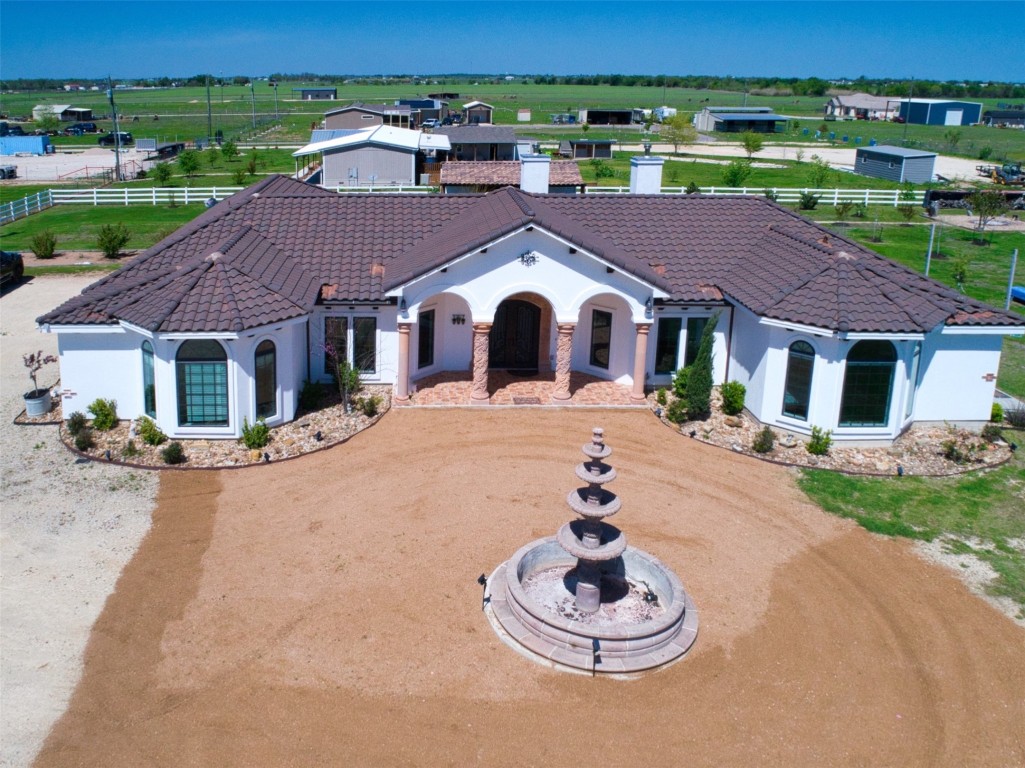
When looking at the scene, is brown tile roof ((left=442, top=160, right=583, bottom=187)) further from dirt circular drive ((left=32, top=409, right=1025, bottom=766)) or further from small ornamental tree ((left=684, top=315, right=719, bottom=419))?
dirt circular drive ((left=32, top=409, right=1025, bottom=766))

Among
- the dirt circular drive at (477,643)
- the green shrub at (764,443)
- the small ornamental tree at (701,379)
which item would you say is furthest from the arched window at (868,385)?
the small ornamental tree at (701,379)

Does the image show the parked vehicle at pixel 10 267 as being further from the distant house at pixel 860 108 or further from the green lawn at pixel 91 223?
the distant house at pixel 860 108

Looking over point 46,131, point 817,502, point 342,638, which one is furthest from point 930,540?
point 46,131

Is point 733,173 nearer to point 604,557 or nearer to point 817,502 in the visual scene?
point 817,502

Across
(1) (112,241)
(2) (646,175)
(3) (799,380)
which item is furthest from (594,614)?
(1) (112,241)

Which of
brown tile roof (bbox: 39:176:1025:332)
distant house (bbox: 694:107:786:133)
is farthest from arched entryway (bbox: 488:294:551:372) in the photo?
distant house (bbox: 694:107:786:133)

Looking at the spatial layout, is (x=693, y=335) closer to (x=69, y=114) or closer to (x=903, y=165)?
(x=903, y=165)
